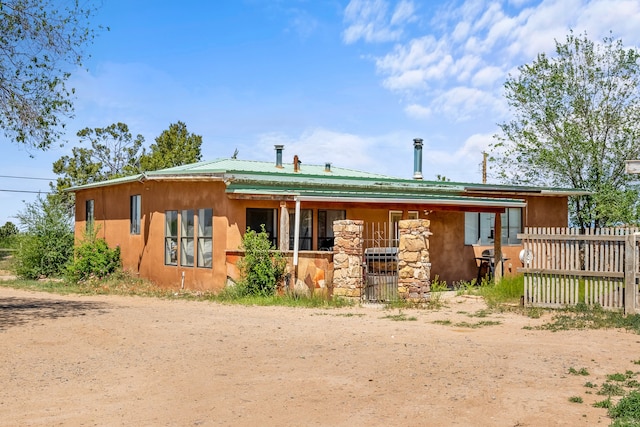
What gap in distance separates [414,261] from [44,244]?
52.9ft

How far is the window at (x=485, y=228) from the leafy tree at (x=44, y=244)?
48.6ft

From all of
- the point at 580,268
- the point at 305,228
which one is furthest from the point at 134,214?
the point at 580,268

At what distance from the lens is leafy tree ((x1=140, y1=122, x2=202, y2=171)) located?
4116 centimetres

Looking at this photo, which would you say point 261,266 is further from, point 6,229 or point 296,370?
point 6,229

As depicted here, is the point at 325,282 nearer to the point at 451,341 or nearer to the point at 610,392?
the point at 451,341

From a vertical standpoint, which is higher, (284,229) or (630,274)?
(284,229)

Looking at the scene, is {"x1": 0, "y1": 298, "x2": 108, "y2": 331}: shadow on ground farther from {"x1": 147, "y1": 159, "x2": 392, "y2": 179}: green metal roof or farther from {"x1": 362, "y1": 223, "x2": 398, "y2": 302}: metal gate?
{"x1": 362, "y1": 223, "x2": 398, "y2": 302}: metal gate

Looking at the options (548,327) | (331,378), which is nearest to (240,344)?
(331,378)

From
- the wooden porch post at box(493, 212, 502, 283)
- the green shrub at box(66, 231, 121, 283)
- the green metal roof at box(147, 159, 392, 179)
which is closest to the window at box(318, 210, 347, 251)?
the green metal roof at box(147, 159, 392, 179)

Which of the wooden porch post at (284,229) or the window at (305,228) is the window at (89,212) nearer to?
the window at (305,228)

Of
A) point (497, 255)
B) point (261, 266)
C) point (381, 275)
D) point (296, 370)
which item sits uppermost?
point (497, 255)

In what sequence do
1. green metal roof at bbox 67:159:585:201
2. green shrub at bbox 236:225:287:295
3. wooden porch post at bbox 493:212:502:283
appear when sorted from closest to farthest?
green shrub at bbox 236:225:287:295, green metal roof at bbox 67:159:585:201, wooden porch post at bbox 493:212:502:283

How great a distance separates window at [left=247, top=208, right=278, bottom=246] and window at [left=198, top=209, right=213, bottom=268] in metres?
1.11

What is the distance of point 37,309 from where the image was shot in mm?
14461
